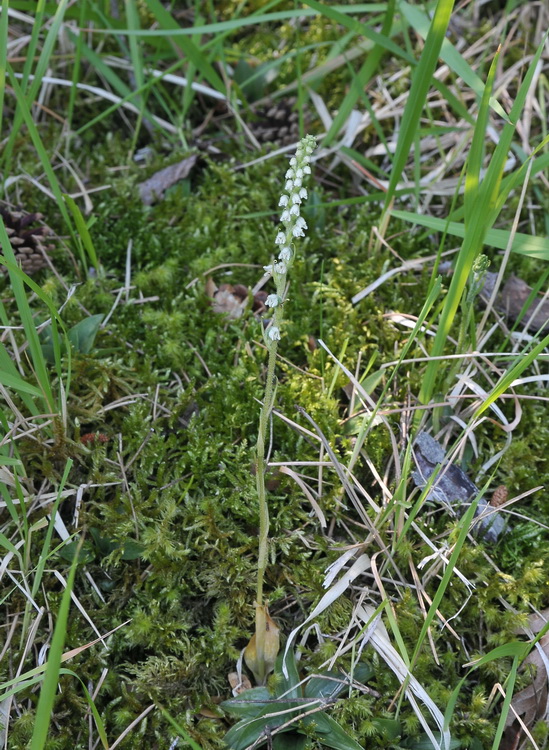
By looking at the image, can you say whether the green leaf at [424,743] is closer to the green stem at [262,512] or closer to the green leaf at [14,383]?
the green stem at [262,512]

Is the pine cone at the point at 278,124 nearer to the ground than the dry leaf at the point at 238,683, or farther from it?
farther from it

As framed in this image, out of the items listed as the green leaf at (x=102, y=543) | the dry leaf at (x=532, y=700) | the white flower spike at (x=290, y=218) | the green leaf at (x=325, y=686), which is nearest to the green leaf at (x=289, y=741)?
the green leaf at (x=325, y=686)

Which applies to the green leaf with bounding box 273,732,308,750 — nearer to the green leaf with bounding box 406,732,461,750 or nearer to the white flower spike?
the green leaf with bounding box 406,732,461,750

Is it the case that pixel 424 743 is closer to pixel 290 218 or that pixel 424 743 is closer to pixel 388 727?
pixel 388 727

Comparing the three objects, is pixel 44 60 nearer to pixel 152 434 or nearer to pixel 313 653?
pixel 152 434

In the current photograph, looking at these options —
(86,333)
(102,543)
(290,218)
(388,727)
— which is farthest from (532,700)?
(86,333)

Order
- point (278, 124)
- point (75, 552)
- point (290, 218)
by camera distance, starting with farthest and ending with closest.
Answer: point (278, 124) → point (75, 552) → point (290, 218)

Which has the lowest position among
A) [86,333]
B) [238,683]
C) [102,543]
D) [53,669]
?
[238,683]
